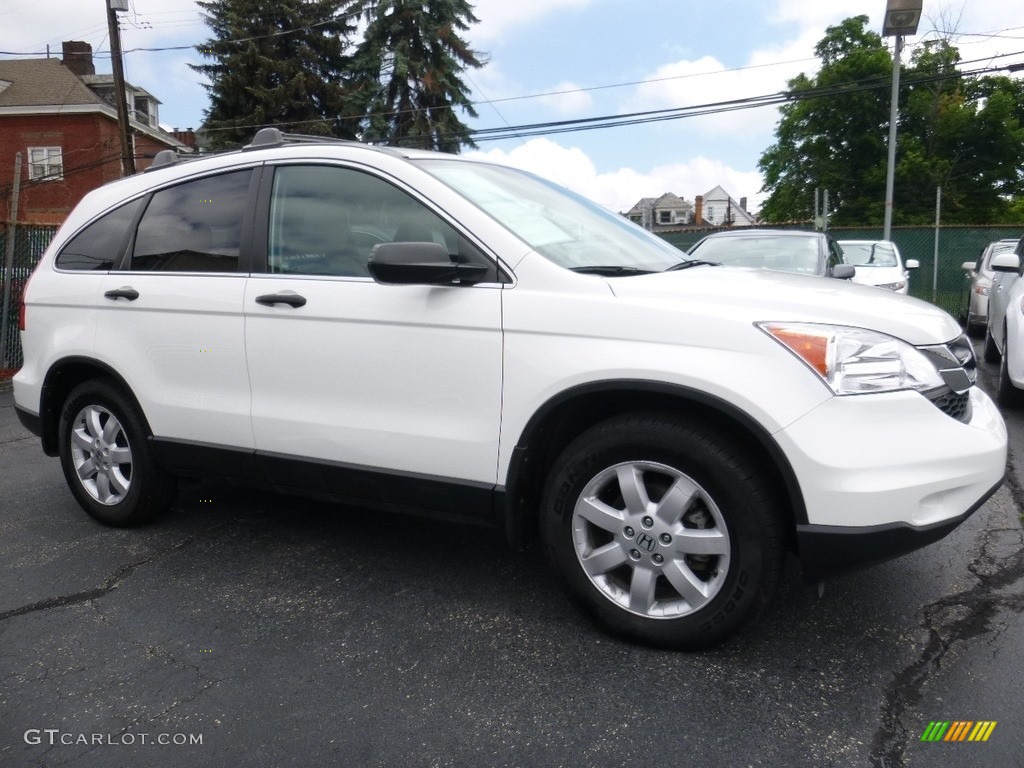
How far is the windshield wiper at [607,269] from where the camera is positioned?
3.04 m

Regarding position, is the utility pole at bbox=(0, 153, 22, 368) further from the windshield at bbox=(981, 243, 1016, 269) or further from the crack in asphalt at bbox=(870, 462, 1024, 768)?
the windshield at bbox=(981, 243, 1016, 269)

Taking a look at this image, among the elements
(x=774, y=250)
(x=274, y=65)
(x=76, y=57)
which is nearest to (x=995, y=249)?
(x=774, y=250)

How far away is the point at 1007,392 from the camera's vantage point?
6.62 m

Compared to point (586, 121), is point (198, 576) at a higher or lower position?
lower

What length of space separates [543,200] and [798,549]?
6.15 feet

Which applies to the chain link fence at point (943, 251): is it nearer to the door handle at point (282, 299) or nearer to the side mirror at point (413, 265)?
the door handle at point (282, 299)

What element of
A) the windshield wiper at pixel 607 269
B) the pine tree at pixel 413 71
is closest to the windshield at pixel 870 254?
the windshield wiper at pixel 607 269

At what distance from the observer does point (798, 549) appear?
2605 millimetres

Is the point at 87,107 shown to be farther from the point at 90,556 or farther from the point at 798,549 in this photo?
the point at 798,549

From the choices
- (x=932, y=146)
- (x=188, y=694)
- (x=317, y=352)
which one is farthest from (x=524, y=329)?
(x=932, y=146)

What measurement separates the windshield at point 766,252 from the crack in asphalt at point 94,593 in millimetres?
6026

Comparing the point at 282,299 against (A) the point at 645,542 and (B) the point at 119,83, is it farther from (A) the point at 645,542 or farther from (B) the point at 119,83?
(B) the point at 119,83

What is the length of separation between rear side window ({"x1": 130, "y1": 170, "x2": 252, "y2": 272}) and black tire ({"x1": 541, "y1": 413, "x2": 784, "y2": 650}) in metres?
1.88

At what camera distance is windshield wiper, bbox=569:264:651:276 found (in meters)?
3.04
